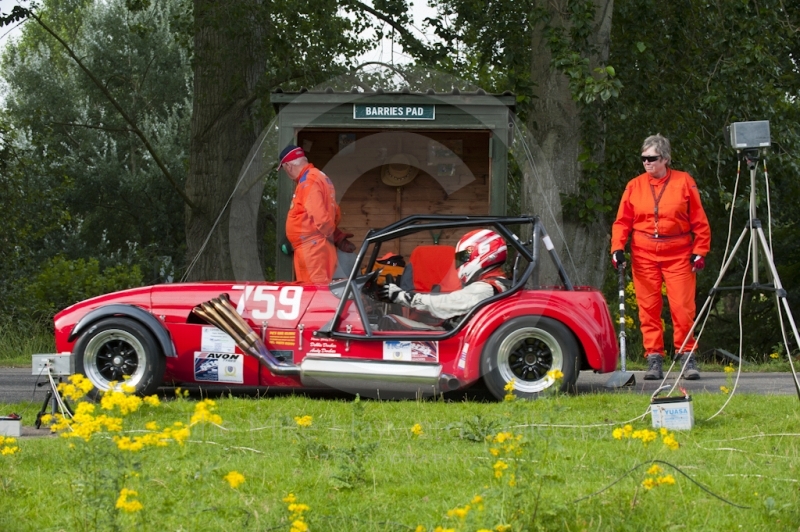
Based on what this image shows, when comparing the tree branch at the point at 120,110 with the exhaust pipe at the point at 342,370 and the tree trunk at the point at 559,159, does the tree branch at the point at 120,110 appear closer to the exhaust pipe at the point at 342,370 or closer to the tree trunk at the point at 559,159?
the tree trunk at the point at 559,159

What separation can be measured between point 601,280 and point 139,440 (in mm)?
10416

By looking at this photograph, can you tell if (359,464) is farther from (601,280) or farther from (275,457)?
(601,280)

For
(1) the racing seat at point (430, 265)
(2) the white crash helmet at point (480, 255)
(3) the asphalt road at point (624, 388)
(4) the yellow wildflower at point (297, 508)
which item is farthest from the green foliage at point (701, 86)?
(4) the yellow wildflower at point (297, 508)

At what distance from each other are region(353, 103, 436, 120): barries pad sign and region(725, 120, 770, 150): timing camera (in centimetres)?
489

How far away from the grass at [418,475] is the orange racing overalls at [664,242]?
228cm

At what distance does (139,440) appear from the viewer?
13.3ft

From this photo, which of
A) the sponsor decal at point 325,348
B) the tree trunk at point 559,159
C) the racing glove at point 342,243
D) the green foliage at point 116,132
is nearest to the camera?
the sponsor decal at point 325,348

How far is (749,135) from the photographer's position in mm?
6902

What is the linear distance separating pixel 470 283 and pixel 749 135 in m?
2.59

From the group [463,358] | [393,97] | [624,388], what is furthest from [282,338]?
[393,97]

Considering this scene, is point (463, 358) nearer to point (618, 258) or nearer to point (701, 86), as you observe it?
point (618, 258)

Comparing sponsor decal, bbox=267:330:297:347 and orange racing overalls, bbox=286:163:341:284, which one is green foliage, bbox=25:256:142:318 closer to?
orange racing overalls, bbox=286:163:341:284

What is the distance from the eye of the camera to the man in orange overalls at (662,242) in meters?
9.52

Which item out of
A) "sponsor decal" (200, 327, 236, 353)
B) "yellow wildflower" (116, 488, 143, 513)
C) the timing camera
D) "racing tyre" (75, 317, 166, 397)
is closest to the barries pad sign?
"sponsor decal" (200, 327, 236, 353)
